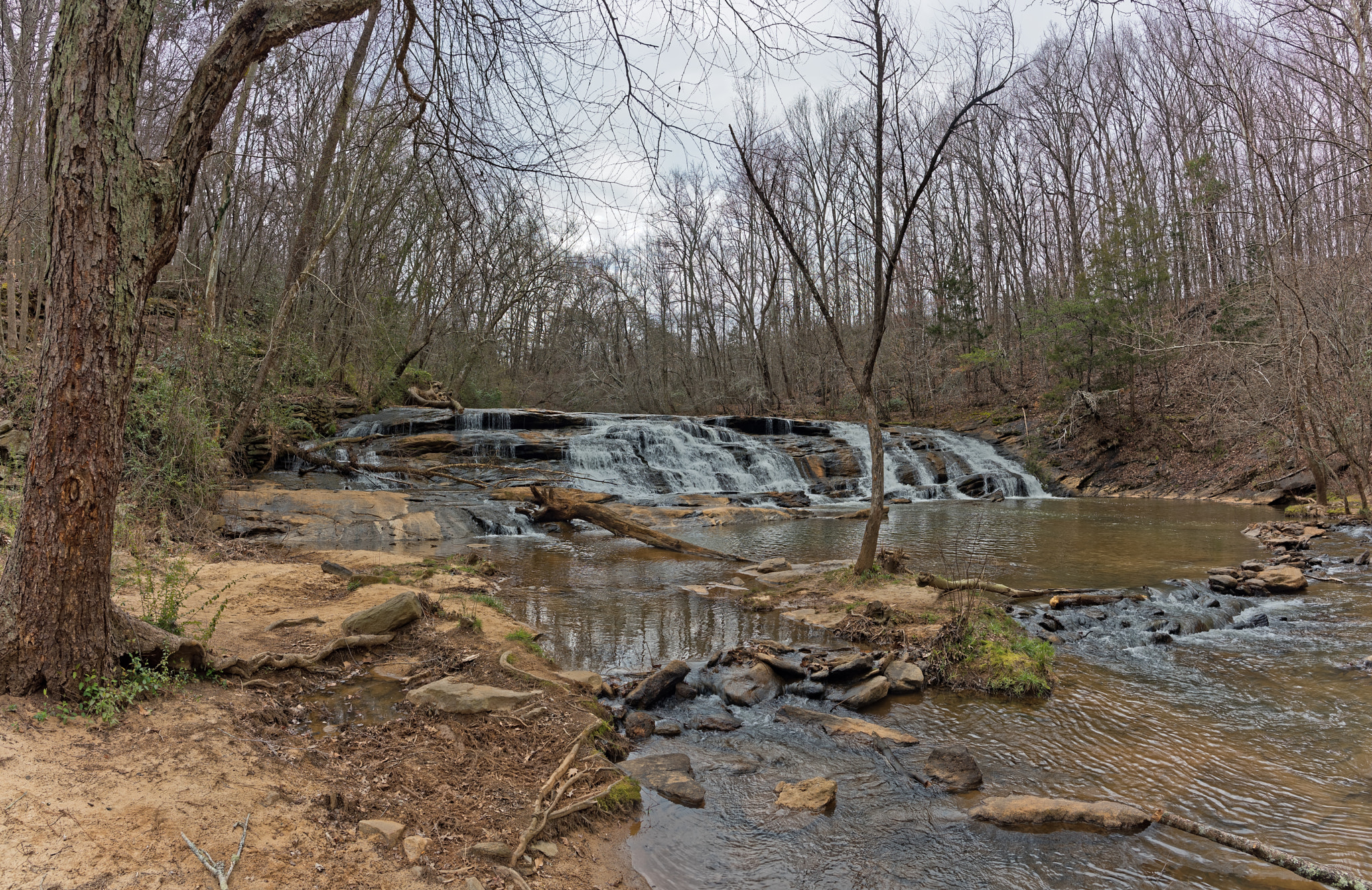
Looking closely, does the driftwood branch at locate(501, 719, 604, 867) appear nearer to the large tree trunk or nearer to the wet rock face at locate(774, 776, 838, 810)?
the wet rock face at locate(774, 776, 838, 810)

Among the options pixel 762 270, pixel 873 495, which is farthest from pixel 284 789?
pixel 762 270

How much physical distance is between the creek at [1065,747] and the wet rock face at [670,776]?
2.8 inches

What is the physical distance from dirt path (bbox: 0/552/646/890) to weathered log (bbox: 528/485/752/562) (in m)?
6.34

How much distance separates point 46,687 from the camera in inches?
104

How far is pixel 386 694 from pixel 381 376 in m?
16.7

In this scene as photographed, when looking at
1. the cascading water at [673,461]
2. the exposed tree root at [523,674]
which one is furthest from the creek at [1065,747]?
the cascading water at [673,461]

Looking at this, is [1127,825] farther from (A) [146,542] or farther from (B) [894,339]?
(B) [894,339]

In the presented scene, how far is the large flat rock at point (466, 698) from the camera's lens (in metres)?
3.69

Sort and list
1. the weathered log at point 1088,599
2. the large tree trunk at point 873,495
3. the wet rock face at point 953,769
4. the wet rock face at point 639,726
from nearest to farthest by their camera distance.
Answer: the wet rock face at point 953,769 → the wet rock face at point 639,726 → the weathered log at point 1088,599 → the large tree trunk at point 873,495

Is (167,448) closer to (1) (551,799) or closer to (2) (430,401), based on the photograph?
(1) (551,799)

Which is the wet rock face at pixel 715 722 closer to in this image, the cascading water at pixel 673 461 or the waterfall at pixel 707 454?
the waterfall at pixel 707 454

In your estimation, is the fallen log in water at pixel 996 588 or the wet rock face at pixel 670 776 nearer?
the wet rock face at pixel 670 776

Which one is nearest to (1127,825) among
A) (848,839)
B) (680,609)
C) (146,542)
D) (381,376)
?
(848,839)

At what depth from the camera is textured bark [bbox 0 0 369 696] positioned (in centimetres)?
265
